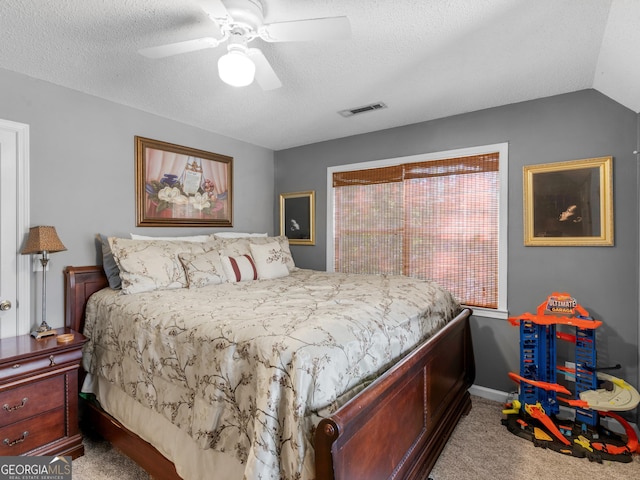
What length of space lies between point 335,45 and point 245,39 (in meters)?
0.56

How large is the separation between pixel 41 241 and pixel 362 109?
260 cm

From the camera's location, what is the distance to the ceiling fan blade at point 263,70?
1787 millimetres

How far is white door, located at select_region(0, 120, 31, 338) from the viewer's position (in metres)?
2.26

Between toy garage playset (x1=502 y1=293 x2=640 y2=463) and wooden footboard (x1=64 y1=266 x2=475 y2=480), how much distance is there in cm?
41

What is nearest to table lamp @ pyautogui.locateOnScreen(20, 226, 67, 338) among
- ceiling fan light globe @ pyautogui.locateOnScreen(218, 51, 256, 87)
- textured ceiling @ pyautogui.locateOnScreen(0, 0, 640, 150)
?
textured ceiling @ pyautogui.locateOnScreen(0, 0, 640, 150)

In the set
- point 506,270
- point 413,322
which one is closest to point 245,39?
point 413,322

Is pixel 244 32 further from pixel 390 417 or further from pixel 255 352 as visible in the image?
pixel 390 417

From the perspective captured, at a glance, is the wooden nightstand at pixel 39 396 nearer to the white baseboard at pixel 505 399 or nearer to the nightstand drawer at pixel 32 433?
the nightstand drawer at pixel 32 433

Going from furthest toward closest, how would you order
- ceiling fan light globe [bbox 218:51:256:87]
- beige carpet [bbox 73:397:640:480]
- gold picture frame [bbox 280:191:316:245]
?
gold picture frame [bbox 280:191:316:245] → beige carpet [bbox 73:397:640:480] → ceiling fan light globe [bbox 218:51:256:87]

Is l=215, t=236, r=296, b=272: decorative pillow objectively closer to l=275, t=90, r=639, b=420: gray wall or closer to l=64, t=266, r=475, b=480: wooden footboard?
l=64, t=266, r=475, b=480: wooden footboard

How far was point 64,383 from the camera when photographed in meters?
2.10

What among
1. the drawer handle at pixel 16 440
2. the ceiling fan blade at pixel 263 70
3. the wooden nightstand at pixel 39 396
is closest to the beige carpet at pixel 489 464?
the wooden nightstand at pixel 39 396

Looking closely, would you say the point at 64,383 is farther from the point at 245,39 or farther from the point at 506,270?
the point at 506,270

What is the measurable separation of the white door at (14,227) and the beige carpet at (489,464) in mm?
964
